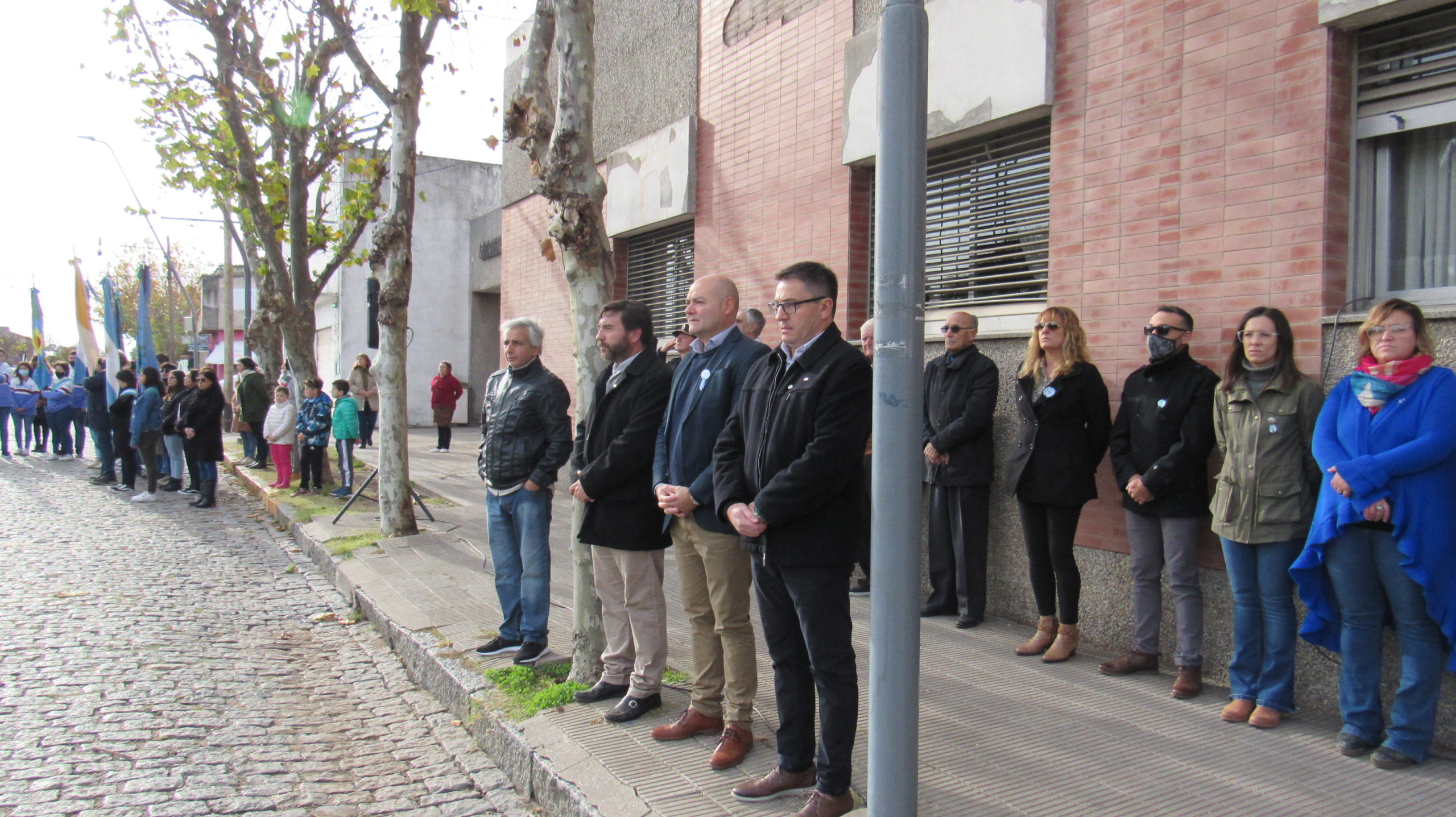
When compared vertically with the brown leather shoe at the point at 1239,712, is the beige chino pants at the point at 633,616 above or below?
above

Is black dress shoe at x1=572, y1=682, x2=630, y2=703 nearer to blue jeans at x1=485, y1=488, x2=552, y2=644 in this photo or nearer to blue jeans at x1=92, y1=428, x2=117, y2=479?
blue jeans at x1=485, y1=488, x2=552, y2=644

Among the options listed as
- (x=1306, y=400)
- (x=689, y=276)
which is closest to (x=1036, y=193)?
(x=1306, y=400)

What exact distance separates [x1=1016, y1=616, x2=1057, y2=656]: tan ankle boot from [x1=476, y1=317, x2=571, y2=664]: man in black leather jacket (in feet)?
8.97

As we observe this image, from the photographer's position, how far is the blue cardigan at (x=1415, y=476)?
3.86 meters

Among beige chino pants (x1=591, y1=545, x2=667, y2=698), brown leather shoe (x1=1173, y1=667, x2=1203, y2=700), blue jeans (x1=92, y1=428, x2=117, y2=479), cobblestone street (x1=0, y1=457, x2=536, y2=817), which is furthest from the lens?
blue jeans (x1=92, y1=428, x2=117, y2=479)

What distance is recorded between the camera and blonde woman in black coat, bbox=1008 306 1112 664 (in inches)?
216

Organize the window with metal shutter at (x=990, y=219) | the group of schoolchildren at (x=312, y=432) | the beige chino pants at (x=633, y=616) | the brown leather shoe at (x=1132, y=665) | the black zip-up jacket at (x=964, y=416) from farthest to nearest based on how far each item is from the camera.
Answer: the group of schoolchildren at (x=312, y=432)
the window with metal shutter at (x=990, y=219)
the black zip-up jacket at (x=964, y=416)
the brown leather shoe at (x=1132, y=665)
the beige chino pants at (x=633, y=616)

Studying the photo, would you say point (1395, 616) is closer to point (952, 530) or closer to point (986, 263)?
point (952, 530)

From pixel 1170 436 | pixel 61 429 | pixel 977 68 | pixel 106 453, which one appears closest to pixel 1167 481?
pixel 1170 436

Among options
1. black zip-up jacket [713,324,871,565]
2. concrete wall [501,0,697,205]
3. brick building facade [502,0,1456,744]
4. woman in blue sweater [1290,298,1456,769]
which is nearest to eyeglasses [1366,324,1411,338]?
woman in blue sweater [1290,298,1456,769]

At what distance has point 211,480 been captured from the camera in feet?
43.3

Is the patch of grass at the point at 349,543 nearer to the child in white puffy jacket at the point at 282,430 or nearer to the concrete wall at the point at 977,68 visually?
the child in white puffy jacket at the point at 282,430

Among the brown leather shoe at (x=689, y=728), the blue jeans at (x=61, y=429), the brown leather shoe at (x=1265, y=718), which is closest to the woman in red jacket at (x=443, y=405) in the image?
the blue jeans at (x=61, y=429)

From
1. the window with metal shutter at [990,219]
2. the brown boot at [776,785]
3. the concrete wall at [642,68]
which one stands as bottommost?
the brown boot at [776,785]
